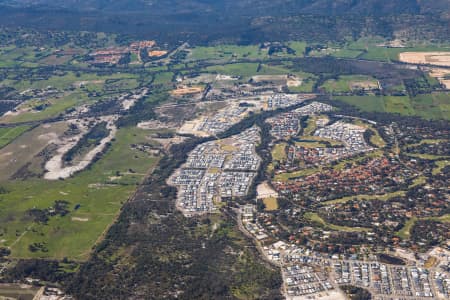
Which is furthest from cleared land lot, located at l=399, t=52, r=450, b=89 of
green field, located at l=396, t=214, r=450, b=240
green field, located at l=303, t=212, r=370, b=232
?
green field, located at l=303, t=212, r=370, b=232

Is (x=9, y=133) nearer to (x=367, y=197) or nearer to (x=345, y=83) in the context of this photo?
(x=367, y=197)

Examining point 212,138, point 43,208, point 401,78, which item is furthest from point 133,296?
point 401,78

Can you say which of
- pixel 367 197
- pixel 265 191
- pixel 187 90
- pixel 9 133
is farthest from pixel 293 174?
pixel 9 133

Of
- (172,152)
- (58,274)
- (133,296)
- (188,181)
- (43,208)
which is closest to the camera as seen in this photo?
(133,296)

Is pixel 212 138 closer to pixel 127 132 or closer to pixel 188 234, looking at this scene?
pixel 127 132

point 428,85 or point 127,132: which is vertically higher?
point 428,85

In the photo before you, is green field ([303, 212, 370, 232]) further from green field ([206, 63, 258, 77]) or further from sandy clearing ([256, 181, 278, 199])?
green field ([206, 63, 258, 77])

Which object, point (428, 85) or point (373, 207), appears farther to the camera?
point (428, 85)
